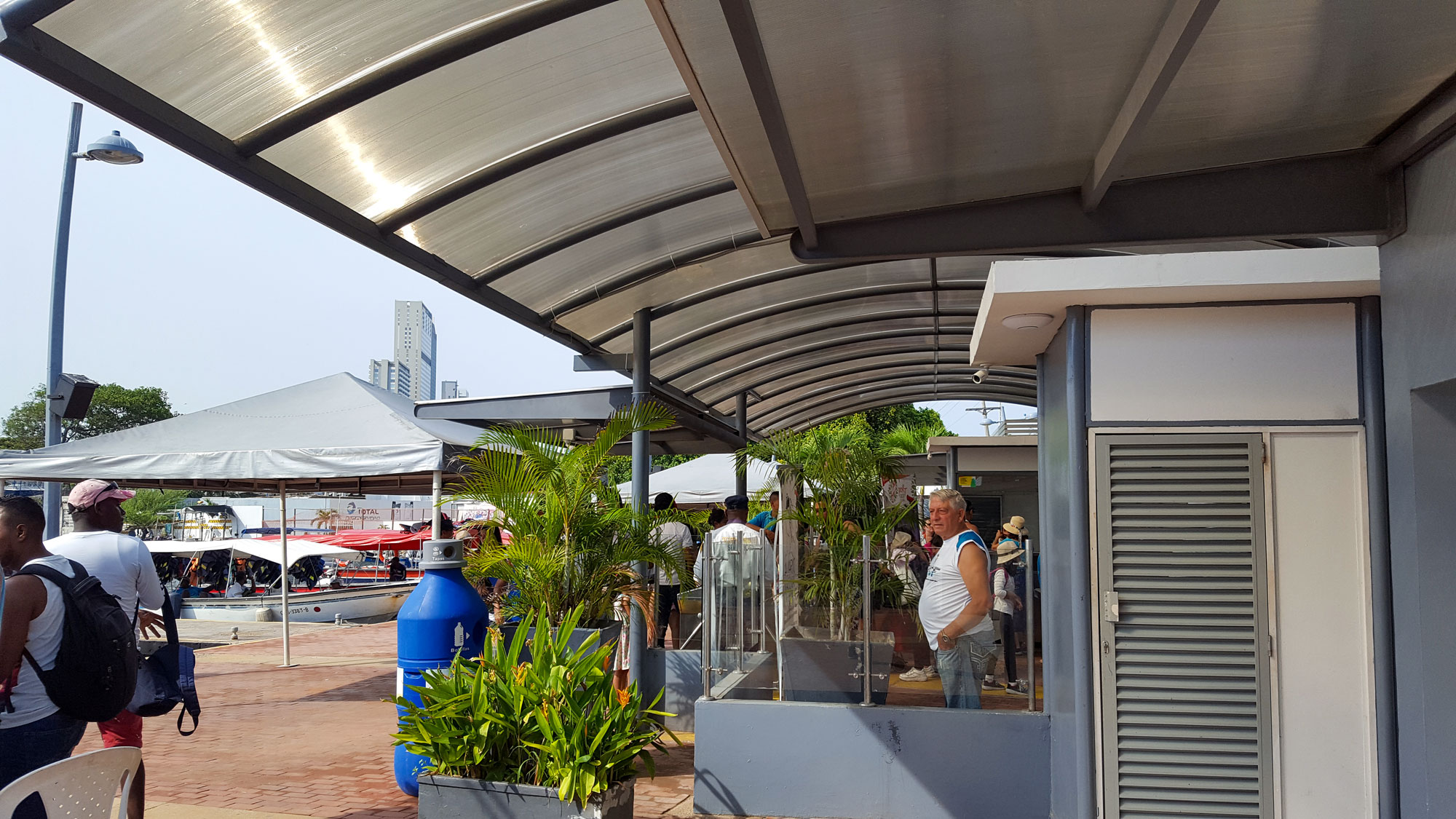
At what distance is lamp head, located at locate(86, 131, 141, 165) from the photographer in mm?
10234

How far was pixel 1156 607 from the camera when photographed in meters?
5.02

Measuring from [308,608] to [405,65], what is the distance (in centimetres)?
1856

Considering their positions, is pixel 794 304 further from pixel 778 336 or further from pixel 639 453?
pixel 639 453

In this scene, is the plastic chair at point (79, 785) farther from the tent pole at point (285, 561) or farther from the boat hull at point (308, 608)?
the boat hull at point (308, 608)

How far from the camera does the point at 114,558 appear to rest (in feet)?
15.4

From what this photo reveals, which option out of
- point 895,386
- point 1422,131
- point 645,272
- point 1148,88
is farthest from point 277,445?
point 895,386

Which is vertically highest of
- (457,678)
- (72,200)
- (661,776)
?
(72,200)

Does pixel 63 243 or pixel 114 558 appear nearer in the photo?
pixel 114 558

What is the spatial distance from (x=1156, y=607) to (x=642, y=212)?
13.1 ft

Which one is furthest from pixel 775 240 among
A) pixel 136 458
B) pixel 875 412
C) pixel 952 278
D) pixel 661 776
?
pixel 875 412

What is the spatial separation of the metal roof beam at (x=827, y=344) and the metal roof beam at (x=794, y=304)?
180cm

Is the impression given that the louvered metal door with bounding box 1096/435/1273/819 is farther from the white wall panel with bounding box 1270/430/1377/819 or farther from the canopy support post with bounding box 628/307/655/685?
the canopy support post with bounding box 628/307/655/685

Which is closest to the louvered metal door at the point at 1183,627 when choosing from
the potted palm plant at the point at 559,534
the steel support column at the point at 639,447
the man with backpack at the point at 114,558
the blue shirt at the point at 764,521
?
the potted palm plant at the point at 559,534

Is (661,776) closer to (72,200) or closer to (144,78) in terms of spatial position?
(144,78)
